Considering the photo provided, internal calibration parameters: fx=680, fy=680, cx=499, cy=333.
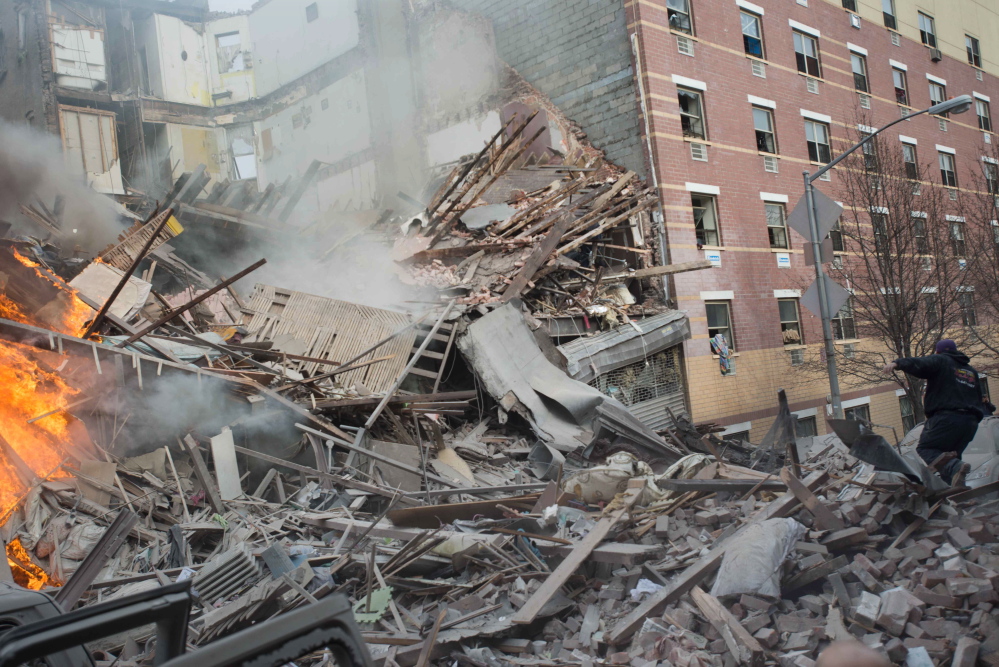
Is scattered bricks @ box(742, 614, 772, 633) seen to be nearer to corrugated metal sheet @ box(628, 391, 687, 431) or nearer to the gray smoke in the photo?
corrugated metal sheet @ box(628, 391, 687, 431)

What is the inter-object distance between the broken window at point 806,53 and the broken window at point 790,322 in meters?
8.17

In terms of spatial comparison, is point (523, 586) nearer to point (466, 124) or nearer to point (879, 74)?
point (466, 124)

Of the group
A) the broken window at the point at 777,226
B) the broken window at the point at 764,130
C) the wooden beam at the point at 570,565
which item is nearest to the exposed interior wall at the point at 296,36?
the broken window at the point at 764,130

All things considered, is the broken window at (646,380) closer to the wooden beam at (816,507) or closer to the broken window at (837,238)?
the wooden beam at (816,507)

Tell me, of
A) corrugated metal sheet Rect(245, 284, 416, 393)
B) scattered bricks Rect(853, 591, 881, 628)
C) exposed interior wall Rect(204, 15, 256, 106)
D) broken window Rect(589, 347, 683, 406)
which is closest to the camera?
scattered bricks Rect(853, 591, 881, 628)

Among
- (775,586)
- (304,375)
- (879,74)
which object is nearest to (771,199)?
(879,74)

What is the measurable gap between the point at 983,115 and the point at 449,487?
1304 inches

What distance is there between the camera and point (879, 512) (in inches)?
240

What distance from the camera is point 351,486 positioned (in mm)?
8727

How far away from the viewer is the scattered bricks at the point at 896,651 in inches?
176

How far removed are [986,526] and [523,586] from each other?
3.96 meters

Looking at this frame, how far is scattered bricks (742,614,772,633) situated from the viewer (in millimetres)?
4805

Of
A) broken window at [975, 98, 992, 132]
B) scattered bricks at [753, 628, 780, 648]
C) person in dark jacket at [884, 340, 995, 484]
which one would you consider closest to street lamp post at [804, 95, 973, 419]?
person in dark jacket at [884, 340, 995, 484]

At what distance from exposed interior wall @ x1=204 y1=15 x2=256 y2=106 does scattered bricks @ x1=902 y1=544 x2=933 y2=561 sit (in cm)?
3491
